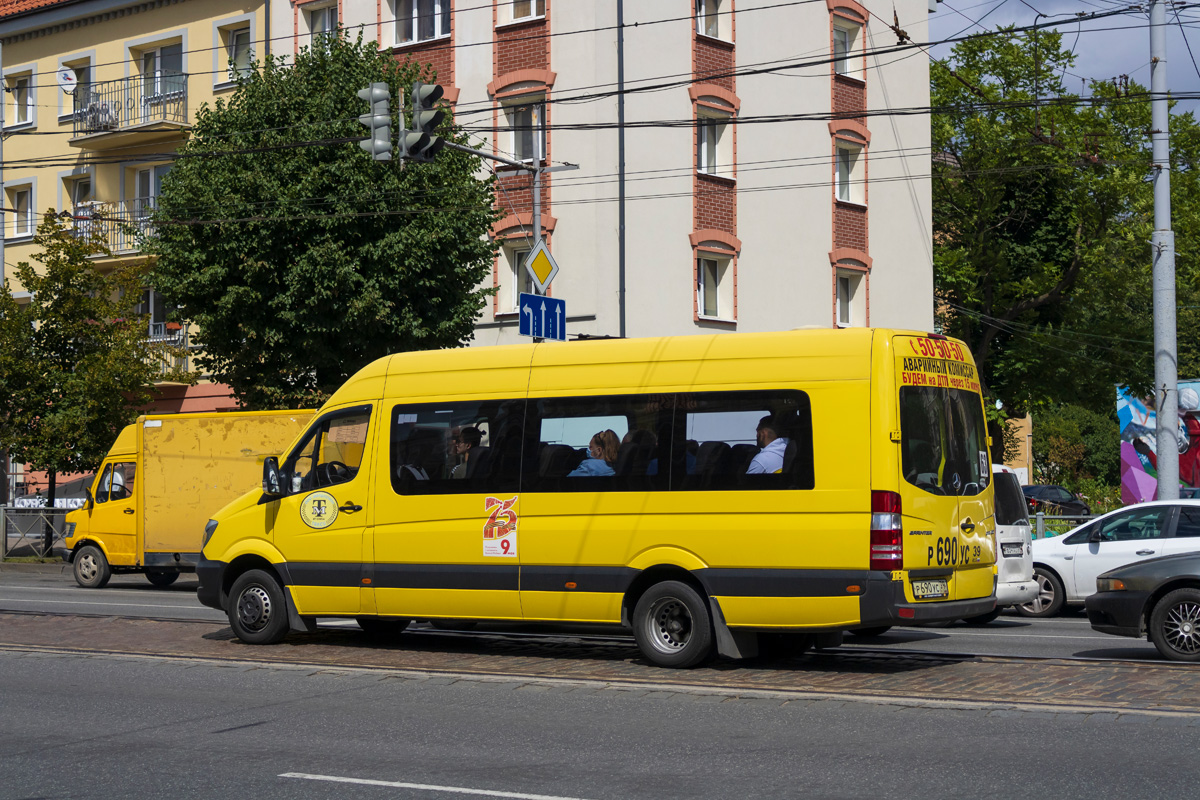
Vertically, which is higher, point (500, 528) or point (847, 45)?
point (847, 45)

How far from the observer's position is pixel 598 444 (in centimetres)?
1192

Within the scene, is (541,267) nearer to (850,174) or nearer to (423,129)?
(423,129)

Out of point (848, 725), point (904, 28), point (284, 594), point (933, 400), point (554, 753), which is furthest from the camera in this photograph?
point (904, 28)

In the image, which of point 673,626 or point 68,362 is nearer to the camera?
point 673,626

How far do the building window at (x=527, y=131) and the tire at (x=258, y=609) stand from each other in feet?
55.5

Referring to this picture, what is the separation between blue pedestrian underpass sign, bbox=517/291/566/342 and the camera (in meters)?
19.5

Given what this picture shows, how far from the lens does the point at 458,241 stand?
24.8m

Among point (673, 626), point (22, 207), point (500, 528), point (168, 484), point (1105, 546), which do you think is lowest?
point (673, 626)

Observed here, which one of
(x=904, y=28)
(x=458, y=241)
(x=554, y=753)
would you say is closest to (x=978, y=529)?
Result: (x=554, y=753)

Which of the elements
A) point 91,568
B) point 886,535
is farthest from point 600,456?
point 91,568

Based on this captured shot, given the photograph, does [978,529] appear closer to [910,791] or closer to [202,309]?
[910,791]

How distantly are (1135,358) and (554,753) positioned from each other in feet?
140

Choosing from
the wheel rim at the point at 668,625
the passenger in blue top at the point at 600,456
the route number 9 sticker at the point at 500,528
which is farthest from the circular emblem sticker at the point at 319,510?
the wheel rim at the point at 668,625

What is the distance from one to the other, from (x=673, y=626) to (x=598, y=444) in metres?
1.63
